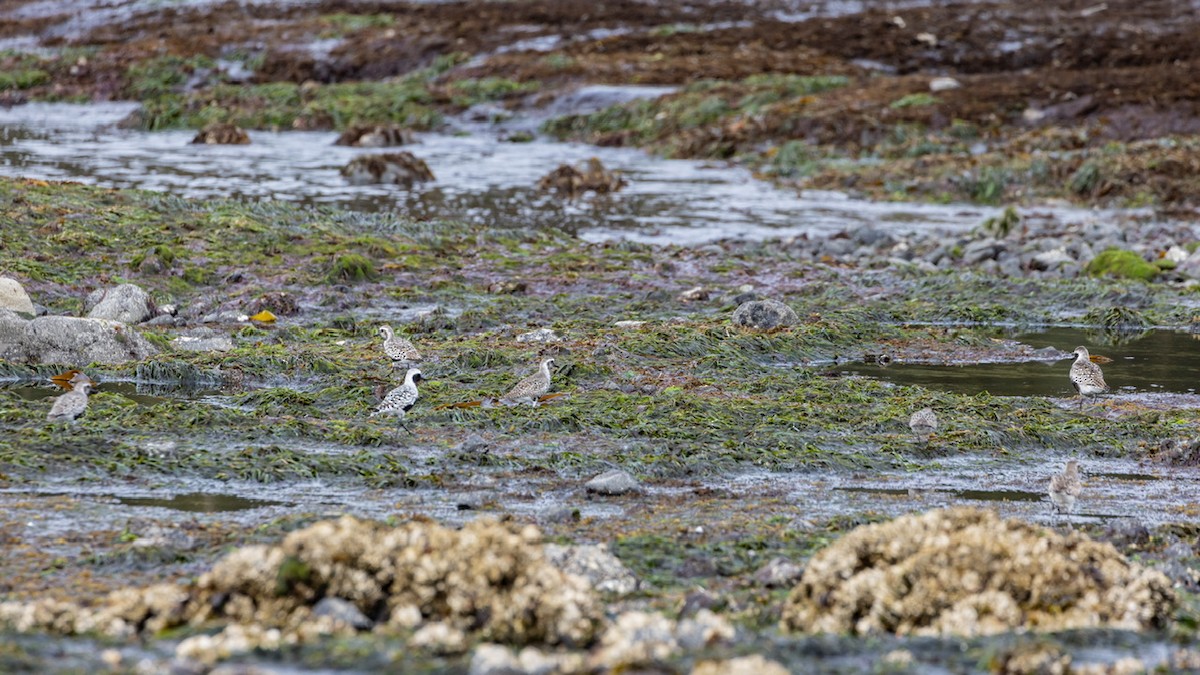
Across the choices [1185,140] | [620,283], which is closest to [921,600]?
[620,283]

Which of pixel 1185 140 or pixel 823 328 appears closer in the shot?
pixel 823 328

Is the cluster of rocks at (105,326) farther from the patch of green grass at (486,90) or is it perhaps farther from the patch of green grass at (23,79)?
the patch of green grass at (23,79)

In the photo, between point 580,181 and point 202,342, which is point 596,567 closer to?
point 202,342

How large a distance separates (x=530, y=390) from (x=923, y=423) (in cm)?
245

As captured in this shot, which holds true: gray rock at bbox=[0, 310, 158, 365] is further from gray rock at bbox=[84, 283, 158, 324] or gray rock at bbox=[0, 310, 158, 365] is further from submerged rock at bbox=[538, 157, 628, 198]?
submerged rock at bbox=[538, 157, 628, 198]

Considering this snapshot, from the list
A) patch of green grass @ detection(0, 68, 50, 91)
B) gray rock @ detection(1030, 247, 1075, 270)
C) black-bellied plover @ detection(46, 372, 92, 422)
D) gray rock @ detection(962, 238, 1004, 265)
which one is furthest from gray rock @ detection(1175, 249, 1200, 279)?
patch of green grass @ detection(0, 68, 50, 91)

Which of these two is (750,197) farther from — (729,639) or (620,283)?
(729,639)

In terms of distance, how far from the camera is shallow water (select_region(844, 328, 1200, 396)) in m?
9.38

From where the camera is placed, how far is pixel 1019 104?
85.6ft

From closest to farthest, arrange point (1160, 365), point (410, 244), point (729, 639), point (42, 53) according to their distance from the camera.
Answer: point (729, 639)
point (1160, 365)
point (410, 244)
point (42, 53)

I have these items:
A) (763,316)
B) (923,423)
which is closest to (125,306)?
(763,316)

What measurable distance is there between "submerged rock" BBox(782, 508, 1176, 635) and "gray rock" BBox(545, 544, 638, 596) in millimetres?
725

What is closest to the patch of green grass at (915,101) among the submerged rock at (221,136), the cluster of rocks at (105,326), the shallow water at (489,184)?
the shallow water at (489,184)

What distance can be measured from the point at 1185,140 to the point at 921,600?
20.4 metres
